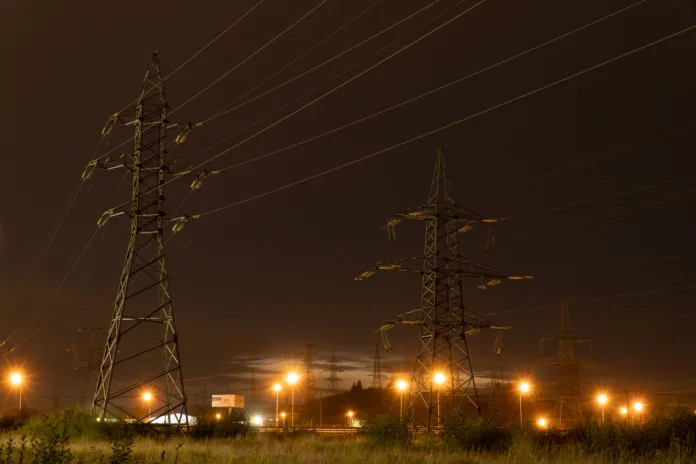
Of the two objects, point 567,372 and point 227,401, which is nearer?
point 567,372

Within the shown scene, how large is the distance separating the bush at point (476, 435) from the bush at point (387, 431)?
1681mm

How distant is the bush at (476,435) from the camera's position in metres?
32.2

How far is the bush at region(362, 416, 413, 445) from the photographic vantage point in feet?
110

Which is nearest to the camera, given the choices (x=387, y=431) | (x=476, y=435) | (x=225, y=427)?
(x=476, y=435)

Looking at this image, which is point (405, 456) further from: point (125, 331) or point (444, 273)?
point (444, 273)

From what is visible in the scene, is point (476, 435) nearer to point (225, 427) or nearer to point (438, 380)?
point (438, 380)

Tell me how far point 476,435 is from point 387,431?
3819 mm

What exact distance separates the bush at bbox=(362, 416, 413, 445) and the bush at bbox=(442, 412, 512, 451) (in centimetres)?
168

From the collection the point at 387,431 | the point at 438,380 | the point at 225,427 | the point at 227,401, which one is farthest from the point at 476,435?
the point at 227,401

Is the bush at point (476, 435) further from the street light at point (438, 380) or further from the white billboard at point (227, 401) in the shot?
the white billboard at point (227, 401)

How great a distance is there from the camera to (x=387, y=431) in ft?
113

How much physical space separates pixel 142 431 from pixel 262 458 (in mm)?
16995

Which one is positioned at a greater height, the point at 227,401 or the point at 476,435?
the point at 227,401

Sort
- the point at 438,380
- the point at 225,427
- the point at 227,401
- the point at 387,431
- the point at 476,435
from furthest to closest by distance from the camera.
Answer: the point at 227,401 < the point at 438,380 < the point at 225,427 < the point at 387,431 < the point at 476,435
